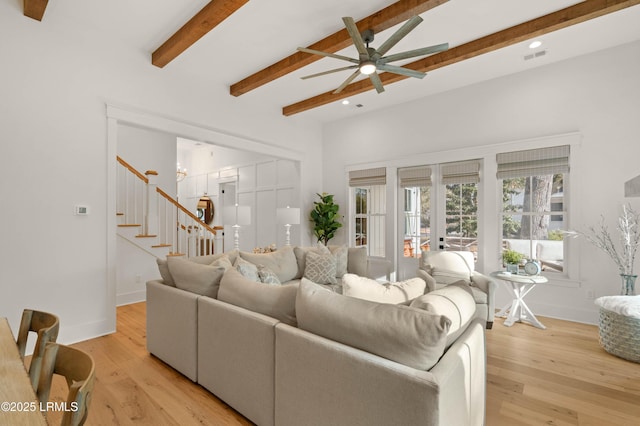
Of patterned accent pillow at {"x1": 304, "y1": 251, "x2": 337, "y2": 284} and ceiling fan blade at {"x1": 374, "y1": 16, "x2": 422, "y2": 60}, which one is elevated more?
ceiling fan blade at {"x1": 374, "y1": 16, "x2": 422, "y2": 60}

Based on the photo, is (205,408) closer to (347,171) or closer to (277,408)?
(277,408)

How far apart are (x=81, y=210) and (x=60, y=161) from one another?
0.54 m

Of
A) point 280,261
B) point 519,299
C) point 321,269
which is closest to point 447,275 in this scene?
point 519,299

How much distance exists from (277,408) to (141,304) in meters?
3.90

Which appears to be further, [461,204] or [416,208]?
[416,208]

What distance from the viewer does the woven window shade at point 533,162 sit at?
163 inches

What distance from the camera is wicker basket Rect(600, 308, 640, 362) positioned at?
2.84 metres

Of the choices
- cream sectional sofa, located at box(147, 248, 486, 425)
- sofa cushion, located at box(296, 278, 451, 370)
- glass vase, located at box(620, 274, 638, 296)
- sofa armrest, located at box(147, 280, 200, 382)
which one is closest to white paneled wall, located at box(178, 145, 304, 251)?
sofa armrest, located at box(147, 280, 200, 382)

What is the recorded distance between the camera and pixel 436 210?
5258 mm

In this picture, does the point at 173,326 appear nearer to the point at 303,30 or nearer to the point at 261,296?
the point at 261,296

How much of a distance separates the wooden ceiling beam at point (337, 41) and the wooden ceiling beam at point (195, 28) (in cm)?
109

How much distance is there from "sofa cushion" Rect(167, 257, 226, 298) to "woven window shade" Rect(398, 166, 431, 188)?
3884mm

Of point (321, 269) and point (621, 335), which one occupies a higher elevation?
point (321, 269)

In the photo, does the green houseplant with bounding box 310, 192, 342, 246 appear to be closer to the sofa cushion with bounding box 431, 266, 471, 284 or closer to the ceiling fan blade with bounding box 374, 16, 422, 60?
the sofa cushion with bounding box 431, 266, 471, 284
